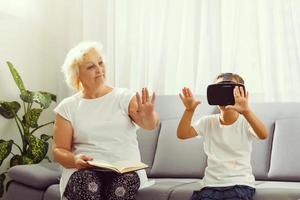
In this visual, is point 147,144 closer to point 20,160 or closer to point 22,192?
point 22,192

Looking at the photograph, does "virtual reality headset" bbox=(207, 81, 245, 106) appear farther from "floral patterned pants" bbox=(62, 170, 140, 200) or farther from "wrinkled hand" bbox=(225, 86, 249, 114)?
"floral patterned pants" bbox=(62, 170, 140, 200)

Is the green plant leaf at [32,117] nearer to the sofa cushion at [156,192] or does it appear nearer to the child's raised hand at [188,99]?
the sofa cushion at [156,192]

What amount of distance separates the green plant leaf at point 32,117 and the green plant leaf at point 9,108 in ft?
0.32

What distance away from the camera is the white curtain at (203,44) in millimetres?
2988

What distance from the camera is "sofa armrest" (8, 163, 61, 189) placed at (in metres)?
2.77

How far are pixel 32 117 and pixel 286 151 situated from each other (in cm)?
193

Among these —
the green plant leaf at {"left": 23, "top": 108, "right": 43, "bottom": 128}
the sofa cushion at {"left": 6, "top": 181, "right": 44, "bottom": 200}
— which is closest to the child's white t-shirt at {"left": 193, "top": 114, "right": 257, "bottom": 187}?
the sofa cushion at {"left": 6, "top": 181, "right": 44, "bottom": 200}

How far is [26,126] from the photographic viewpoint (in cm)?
372

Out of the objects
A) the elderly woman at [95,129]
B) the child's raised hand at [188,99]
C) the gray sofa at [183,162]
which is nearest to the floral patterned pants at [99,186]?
the elderly woman at [95,129]

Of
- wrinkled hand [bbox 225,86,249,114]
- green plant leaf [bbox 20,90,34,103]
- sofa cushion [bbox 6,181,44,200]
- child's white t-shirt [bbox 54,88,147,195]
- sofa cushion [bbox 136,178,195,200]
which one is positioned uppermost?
green plant leaf [bbox 20,90,34,103]

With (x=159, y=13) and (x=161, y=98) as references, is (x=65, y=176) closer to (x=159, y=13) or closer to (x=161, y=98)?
(x=161, y=98)

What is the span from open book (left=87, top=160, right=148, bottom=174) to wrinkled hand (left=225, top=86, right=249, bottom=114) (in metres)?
0.49

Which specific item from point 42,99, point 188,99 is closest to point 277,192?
point 188,99

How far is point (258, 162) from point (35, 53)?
2.17 m
